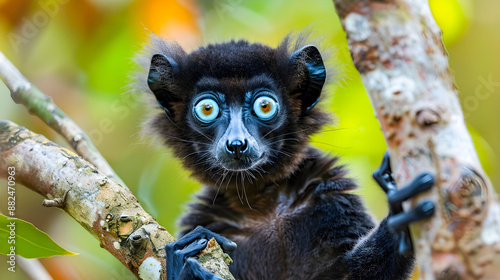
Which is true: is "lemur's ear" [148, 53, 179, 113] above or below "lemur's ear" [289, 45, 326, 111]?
below

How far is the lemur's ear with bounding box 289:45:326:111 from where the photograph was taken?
14.0 ft

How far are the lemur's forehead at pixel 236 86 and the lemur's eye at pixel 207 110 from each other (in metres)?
0.09

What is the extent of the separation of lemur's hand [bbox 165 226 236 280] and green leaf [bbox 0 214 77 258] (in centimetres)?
58

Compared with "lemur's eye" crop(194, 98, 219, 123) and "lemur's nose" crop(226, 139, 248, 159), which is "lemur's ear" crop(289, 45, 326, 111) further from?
"lemur's nose" crop(226, 139, 248, 159)

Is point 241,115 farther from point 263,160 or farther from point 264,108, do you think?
point 263,160

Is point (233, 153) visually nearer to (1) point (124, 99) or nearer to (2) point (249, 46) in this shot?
(2) point (249, 46)

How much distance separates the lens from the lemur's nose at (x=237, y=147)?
11.8 feet

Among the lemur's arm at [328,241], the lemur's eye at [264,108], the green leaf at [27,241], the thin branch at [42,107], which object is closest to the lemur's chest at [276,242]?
the lemur's arm at [328,241]

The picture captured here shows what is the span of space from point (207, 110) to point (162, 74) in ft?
1.89

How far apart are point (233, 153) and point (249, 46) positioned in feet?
3.68

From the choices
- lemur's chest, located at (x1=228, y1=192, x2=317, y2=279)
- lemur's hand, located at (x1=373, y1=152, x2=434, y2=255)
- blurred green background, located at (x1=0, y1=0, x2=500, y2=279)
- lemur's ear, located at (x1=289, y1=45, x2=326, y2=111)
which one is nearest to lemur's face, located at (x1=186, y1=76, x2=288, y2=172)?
lemur's ear, located at (x1=289, y1=45, x2=326, y2=111)

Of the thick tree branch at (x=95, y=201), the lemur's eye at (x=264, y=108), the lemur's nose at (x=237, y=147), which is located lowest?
the thick tree branch at (x=95, y=201)

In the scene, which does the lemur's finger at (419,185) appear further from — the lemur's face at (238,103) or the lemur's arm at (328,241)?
the lemur's face at (238,103)

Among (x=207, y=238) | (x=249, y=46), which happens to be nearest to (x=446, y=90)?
(x=207, y=238)
